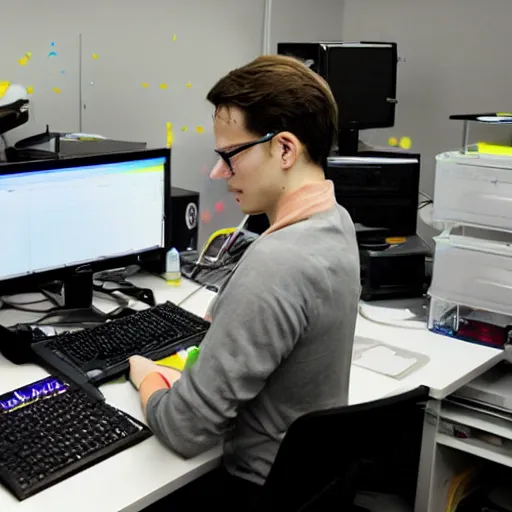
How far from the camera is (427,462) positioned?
1.88 m

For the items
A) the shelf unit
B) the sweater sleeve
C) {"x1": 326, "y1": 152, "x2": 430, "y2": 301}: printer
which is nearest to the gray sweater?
the sweater sleeve

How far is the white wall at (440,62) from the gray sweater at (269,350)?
1536 mm

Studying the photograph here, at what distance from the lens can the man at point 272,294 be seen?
116 cm

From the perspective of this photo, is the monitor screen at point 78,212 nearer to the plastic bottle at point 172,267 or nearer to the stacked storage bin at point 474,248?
the plastic bottle at point 172,267

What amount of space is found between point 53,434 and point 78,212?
68 cm

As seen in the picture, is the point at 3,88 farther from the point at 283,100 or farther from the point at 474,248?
the point at 474,248

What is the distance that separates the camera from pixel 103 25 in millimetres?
2205

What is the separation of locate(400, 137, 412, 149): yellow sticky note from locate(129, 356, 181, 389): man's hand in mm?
1618

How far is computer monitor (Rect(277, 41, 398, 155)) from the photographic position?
2.28 meters

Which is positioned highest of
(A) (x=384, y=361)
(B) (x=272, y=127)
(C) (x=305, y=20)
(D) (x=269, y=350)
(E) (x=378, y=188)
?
(C) (x=305, y=20)

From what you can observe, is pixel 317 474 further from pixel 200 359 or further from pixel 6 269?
pixel 6 269

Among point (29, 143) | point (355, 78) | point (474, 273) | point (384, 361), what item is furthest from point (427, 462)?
point (29, 143)

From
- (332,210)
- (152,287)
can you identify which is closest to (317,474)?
(332,210)

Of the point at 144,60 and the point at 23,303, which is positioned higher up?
the point at 144,60
